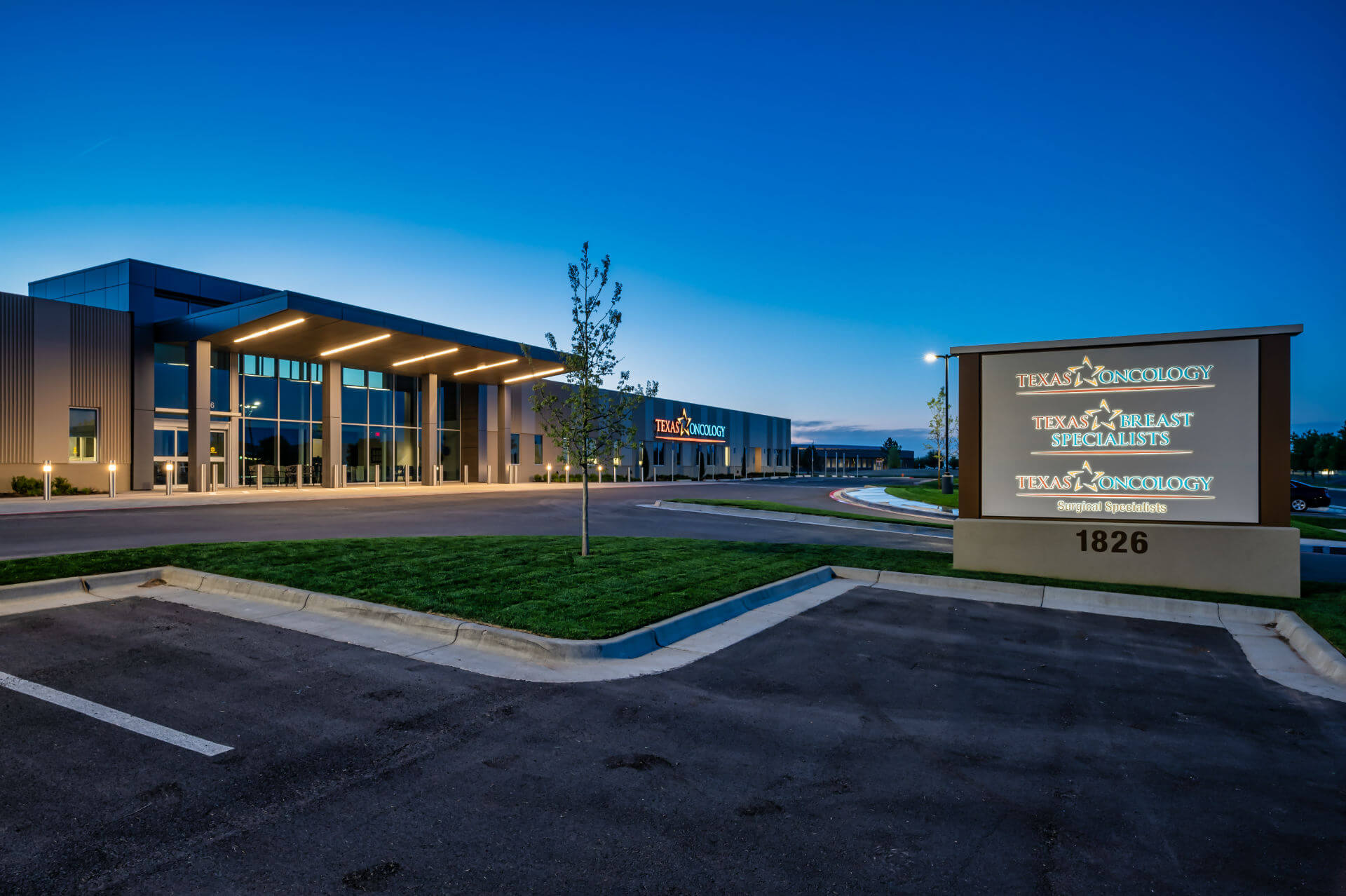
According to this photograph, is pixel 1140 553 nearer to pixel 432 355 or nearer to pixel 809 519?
pixel 809 519

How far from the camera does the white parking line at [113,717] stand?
14.9 ft

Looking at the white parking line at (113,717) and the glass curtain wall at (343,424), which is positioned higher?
the glass curtain wall at (343,424)

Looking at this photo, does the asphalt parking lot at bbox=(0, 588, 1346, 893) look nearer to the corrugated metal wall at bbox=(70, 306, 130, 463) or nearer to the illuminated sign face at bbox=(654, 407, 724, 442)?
the corrugated metal wall at bbox=(70, 306, 130, 463)

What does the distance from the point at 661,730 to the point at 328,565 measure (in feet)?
23.7

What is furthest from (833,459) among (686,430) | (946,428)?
(946,428)

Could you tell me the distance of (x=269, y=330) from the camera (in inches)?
1169

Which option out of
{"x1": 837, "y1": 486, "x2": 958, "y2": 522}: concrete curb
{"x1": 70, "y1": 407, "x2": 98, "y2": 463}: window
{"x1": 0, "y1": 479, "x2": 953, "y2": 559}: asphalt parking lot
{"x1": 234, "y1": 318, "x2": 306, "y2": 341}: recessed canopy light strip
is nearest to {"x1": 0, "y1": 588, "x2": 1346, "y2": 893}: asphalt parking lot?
{"x1": 0, "y1": 479, "x2": 953, "y2": 559}: asphalt parking lot

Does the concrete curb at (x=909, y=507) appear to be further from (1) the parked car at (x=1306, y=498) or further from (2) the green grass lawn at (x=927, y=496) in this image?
(1) the parked car at (x=1306, y=498)

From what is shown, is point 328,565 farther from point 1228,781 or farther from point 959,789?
point 1228,781

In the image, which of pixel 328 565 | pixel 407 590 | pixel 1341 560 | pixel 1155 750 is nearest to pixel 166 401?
pixel 328 565

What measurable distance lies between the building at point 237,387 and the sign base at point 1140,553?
13575mm

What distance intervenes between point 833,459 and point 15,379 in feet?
384

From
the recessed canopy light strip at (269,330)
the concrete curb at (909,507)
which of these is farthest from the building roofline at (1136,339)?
the recessed canopy light strip at (269,330)

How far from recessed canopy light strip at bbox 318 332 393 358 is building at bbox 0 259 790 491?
0.13 m
